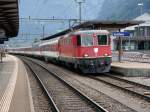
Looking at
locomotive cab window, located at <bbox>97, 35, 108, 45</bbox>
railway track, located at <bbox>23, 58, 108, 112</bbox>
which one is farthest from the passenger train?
railway track, located at <bbox>23, 58, 108, 112</bbox>

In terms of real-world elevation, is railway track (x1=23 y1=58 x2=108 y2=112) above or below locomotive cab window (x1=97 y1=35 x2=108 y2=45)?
below

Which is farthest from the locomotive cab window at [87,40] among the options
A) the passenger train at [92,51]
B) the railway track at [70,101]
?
the railway track at [70,101]

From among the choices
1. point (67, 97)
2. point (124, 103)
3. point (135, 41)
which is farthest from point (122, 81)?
point (135, 41)

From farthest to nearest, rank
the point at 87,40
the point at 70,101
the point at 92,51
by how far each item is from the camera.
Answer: the point at 87,40
the point at 92,51
the point at 70,101

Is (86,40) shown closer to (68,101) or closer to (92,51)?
(92,51)

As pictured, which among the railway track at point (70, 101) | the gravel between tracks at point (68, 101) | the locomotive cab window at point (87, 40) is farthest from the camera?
the locomotive cab window at point (87, 40)

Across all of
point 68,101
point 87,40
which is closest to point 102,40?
point 87,40

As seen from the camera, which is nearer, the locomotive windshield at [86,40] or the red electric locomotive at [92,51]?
the red electric locomotive at [92,51]

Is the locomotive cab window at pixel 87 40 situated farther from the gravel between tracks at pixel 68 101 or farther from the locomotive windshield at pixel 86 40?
the gravel between tracks at pixel 68 101

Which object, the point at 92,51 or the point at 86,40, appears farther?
the point at 86,40

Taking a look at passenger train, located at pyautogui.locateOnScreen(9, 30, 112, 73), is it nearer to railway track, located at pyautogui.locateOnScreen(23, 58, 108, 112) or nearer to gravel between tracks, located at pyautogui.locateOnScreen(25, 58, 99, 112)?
railway track, located at pyautogui.locateOnScreen(23, 58, 108, 112)

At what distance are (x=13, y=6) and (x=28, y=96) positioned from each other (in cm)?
1210

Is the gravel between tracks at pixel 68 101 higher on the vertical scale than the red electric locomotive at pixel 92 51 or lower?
lower

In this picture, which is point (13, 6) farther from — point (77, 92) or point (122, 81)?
point (77, 92)
